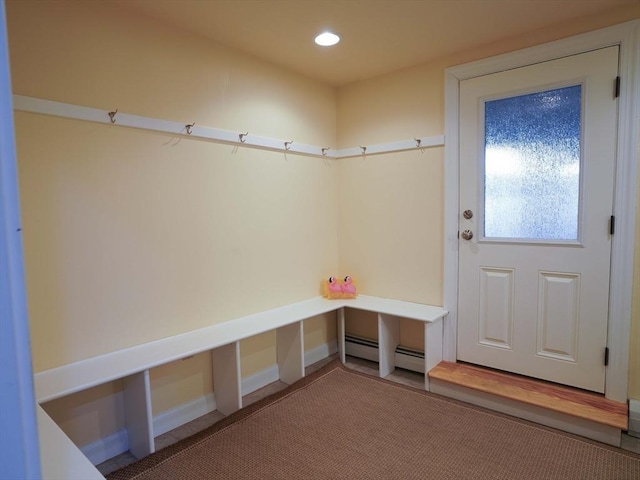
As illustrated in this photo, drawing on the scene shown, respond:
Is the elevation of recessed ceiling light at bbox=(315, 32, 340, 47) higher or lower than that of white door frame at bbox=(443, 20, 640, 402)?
higher

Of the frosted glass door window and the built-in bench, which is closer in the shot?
the built-in bench

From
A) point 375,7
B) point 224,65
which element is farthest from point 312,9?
point 224,65

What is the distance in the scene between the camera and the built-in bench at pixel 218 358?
1751mm

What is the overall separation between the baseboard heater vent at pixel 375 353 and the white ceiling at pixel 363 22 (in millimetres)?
2252

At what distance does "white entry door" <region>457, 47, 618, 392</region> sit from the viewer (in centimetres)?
229

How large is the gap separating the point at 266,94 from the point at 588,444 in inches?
116

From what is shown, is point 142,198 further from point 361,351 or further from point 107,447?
point 361,351

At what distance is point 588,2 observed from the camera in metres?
2.11

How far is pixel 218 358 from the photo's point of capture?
246 centimetres

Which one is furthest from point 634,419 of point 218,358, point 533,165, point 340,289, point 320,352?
point 218,358

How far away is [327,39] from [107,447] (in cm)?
271

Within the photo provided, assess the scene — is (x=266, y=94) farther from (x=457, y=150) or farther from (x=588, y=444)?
(x=588, y=444)

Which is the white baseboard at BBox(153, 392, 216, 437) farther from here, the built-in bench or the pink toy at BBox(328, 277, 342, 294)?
the pink toy at BBox(328, 277, 342, 294)

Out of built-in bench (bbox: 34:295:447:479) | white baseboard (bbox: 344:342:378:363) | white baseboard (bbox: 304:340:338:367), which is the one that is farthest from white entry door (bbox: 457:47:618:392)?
white baseboard (bbox: 304:340:338:367)
